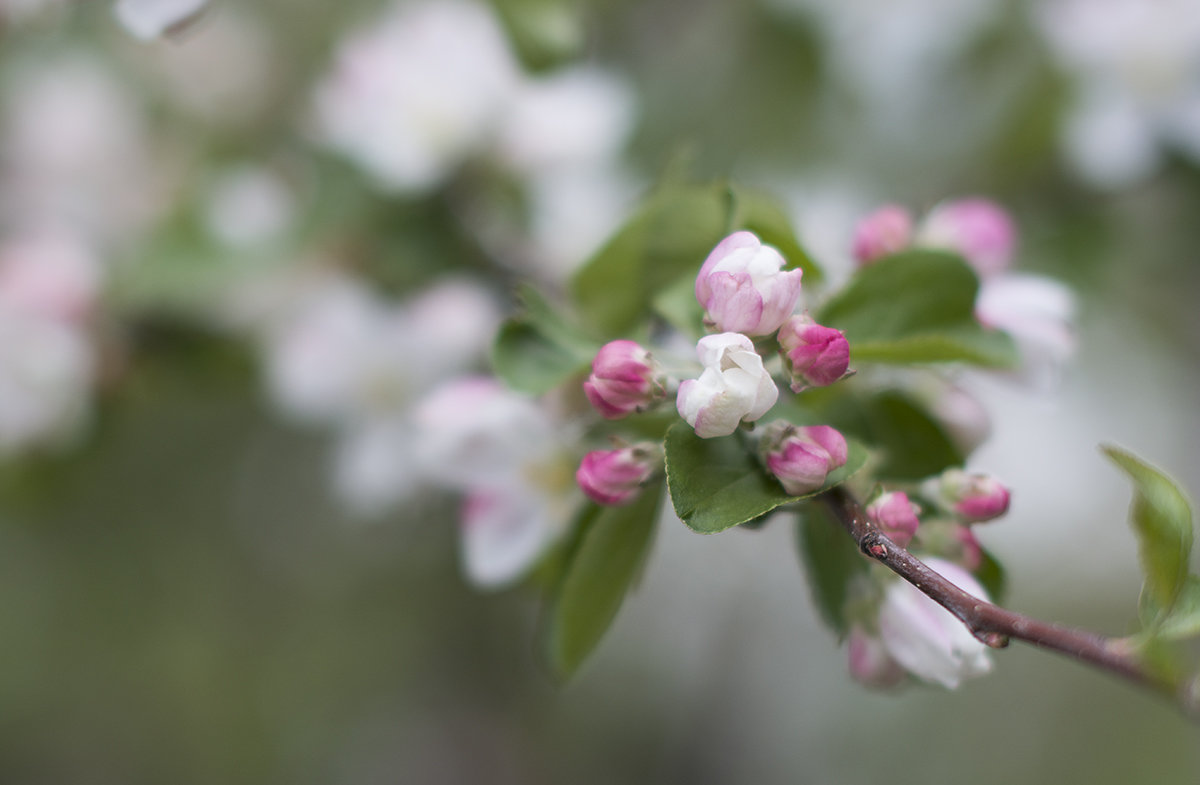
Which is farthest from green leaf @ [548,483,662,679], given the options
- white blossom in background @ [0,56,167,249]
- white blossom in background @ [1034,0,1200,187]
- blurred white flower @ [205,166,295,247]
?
white blossom in background @ [0,56,167,249]

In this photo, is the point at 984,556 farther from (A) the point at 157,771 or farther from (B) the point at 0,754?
(B) the point at 0,754

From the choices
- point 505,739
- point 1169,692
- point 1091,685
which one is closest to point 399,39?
point 1169,692

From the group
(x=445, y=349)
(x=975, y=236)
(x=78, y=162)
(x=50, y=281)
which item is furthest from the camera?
(x=78, y=162)

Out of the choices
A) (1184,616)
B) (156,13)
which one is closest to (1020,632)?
(1184,616)

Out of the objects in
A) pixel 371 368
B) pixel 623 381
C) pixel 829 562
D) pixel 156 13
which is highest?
pixel 156 13

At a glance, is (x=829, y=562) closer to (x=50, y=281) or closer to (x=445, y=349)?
(x=445, y=349)

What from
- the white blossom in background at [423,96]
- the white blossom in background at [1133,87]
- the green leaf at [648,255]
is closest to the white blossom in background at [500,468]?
the green leaf at [648,255]

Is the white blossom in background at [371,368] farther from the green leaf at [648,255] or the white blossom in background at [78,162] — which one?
the white blossom in background at [78,162]
